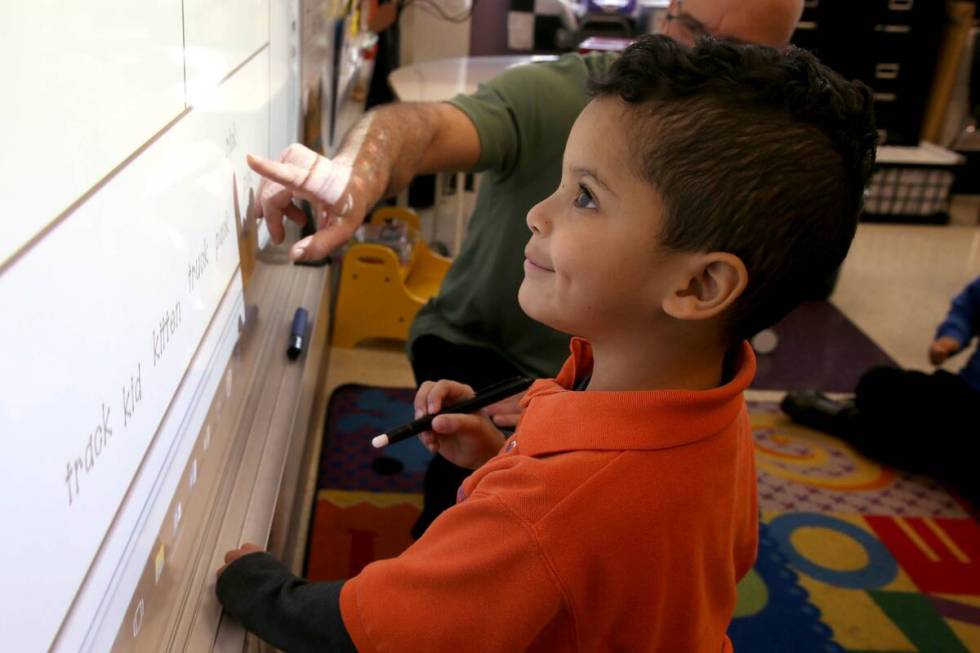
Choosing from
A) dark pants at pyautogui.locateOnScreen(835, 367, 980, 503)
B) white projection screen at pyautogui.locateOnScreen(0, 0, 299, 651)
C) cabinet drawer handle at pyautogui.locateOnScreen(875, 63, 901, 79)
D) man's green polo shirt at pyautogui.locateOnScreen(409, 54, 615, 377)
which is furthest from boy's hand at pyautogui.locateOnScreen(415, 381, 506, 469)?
cabinet drawer handle at pyautogui.locateOnScreen(875, 63, 901, 79)

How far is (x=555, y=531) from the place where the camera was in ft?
1.91

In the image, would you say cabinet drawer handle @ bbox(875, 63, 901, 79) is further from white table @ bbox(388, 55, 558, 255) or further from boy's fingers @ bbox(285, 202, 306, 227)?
boy's fingers @ bbox(285, 202, 306, 227)

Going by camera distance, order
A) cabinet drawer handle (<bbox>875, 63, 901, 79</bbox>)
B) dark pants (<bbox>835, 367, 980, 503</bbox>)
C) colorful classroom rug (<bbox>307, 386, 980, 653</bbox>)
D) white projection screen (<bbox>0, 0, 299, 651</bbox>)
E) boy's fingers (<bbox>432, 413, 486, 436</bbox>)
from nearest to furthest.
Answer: white projection screen (<bbox>0, 0, 299, 651</bbox>)
boy's fingers (<bbox>432, 413, 486, 436</bbox>)
colorful classroom rug (<bbox>307, 386, 980, 653</bbox>)
dark pants (<bbox>835, 367, 980, 503</bbox>)
cabinet drawer handle (<bbox>875, 63, 901, 79</bbox>)

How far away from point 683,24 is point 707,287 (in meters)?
0.59

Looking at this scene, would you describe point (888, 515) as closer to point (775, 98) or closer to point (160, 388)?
point (775, 98)

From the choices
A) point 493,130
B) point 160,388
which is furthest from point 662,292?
point 493,130

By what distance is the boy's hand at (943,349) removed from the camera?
6.52 feet

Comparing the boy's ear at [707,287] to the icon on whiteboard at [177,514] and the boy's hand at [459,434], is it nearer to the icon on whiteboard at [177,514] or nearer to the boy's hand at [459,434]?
the boy's hand at [459,434]

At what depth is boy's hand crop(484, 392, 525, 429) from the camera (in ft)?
3.14

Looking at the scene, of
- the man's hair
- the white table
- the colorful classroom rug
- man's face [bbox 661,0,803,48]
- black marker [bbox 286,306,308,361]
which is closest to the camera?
the man's hair

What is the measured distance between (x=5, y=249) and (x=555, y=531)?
0.37 meters

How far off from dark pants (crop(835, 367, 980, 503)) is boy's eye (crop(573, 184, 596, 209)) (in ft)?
5.38

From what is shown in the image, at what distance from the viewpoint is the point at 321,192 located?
86 cm

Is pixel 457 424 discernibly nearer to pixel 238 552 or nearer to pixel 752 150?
pixel 238 552
